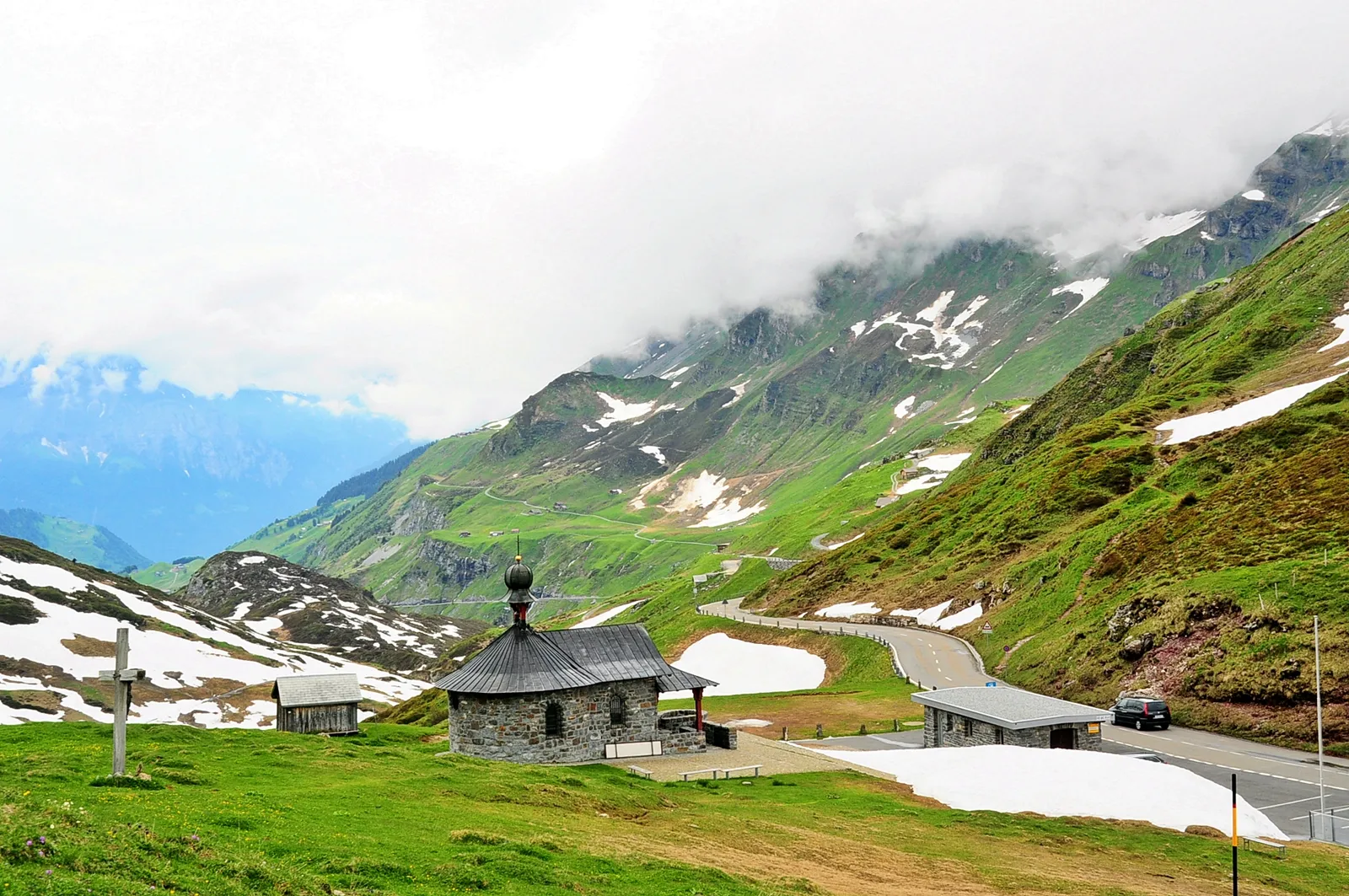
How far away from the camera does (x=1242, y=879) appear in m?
28.7

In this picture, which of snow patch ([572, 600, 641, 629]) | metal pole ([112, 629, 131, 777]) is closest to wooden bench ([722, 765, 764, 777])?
metal pole ([112, 629, 131, 777])

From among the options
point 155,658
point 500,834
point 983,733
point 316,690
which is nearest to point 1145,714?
point 983,733

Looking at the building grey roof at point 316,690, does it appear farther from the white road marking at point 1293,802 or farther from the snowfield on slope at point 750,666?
the white road marking at point 1293,802

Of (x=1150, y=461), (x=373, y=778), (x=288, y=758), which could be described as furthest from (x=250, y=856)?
(x=1150, y=461)

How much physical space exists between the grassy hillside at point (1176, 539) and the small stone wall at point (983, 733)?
955 centimetres

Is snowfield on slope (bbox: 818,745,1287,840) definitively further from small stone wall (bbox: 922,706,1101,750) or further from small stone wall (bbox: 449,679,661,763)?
small stone wall (bbox: 449,679,661,763)

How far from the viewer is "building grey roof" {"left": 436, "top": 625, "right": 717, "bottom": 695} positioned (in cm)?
4556

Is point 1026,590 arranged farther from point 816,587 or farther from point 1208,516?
point 816,587

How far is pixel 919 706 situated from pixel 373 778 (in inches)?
1694

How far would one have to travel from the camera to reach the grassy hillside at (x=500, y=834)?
16.8 metres

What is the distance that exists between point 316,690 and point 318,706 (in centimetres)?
149

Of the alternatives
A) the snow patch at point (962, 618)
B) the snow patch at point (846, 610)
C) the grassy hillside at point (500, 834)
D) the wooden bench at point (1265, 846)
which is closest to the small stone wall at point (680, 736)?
the grassy hillside at point (500, 834)

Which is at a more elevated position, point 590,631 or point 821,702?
point 590,631

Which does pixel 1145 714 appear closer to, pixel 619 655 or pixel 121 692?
pixel 619 655
